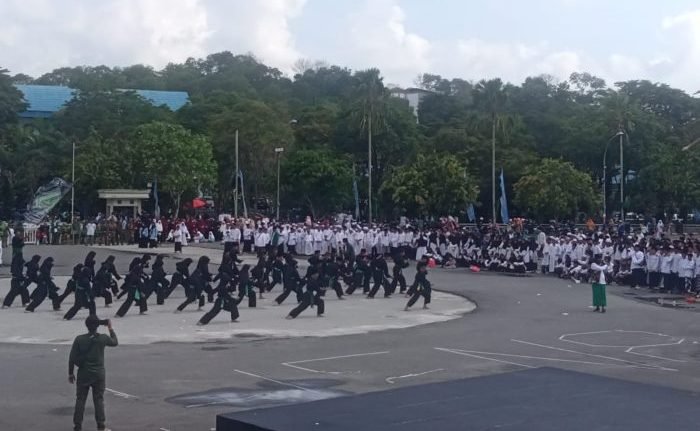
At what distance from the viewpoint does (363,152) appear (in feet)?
238

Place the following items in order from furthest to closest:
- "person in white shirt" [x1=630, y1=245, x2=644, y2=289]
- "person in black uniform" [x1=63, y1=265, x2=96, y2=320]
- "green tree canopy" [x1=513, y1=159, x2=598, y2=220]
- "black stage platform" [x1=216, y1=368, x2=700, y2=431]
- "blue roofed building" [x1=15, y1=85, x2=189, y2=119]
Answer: "blue roofed building" [x1=15, y1=85, x2=189, y2=119] → "green tree canopy" [x1=513, y1=159, x2=598, y2=220] → "person in white shirt" [x1=630, y1=245, x2=644, y2=289] → "person in black uniform" [x1=63, y1=265, x2=96, y2=320] → "black stage platform" [x1=216, y1=368, x2=700, y2=431]

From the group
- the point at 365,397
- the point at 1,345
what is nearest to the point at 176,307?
the point at 1,345

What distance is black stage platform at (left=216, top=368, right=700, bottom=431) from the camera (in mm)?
10516

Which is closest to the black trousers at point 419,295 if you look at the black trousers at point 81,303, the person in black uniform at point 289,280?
the person in black uniform at point 289,280

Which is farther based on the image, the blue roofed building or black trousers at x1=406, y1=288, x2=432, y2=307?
the blue roofed building

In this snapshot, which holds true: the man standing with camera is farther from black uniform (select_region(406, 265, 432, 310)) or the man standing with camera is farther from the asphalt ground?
black uniform (select_region(406, 265, 432, 310))

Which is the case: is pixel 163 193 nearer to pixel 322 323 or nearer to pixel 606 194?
pixel 606 194

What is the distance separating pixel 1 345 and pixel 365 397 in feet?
33.8

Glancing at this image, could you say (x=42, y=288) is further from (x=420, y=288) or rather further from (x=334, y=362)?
(x=334, y=362)

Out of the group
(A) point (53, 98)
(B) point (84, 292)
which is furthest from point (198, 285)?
(A) point (53, 98)

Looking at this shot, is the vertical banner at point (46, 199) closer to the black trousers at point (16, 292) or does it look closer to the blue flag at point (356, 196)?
the blue flag at point (356, 196)

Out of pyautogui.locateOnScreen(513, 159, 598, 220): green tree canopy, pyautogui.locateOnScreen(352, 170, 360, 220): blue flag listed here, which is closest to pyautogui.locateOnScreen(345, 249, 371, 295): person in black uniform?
pyautogui.locateOnScreen(352, 170, 360, 220): blue flag

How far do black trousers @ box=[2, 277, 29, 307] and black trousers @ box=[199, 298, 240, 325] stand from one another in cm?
587

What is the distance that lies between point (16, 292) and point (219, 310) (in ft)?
20.9
